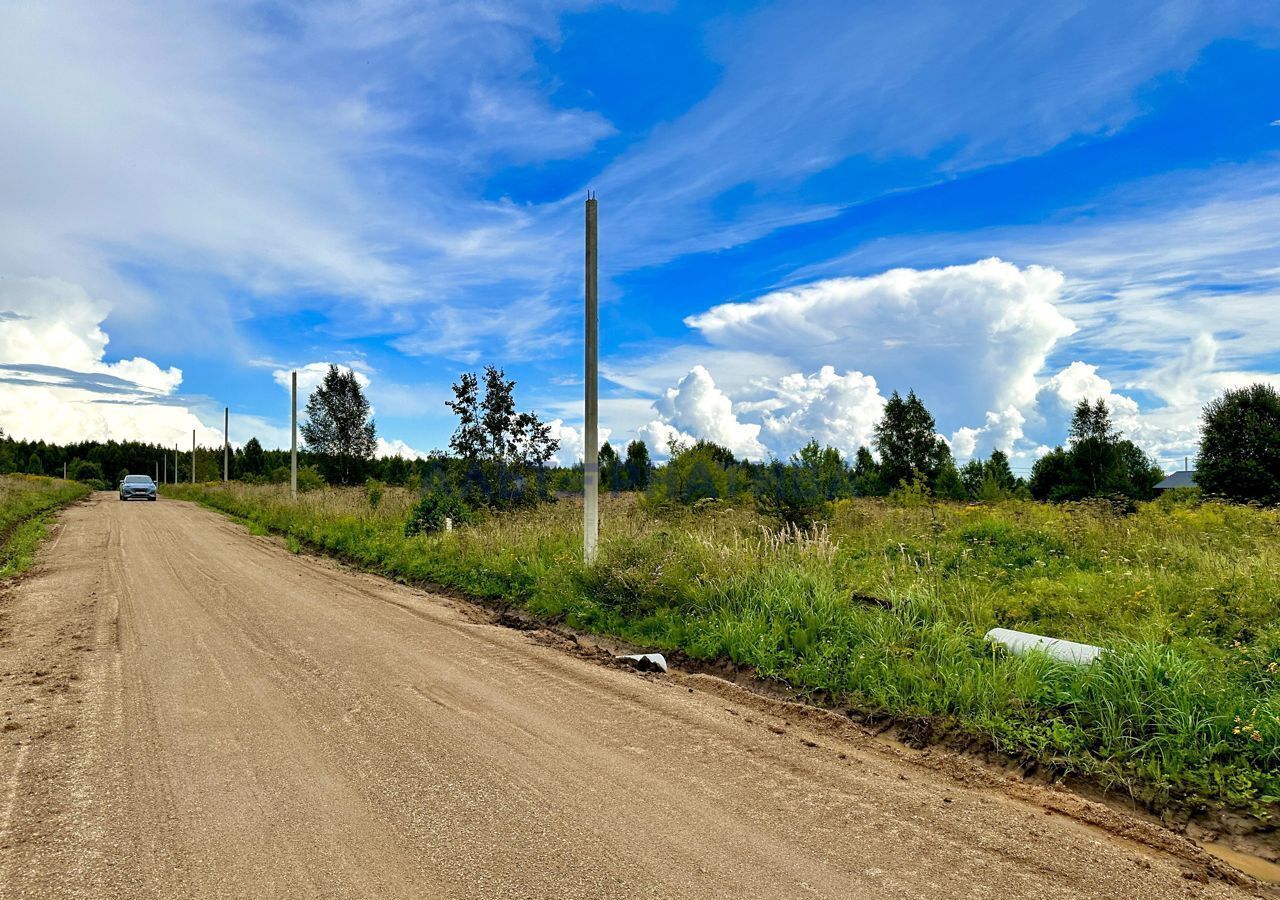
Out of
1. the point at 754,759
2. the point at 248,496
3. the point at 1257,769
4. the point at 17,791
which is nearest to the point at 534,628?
the point at 754,759

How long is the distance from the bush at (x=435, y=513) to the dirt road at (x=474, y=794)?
783 centimetres

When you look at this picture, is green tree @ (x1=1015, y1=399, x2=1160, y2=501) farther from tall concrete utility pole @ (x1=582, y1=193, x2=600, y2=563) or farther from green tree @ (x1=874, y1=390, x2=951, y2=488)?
tall concrete utility pole @ (x1=582, y1=193, x2=600, y2=563)

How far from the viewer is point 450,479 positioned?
1639 centimetres

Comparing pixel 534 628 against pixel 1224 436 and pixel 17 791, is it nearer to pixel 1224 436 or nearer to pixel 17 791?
pixel 17 791

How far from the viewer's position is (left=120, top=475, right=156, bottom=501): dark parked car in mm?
37000

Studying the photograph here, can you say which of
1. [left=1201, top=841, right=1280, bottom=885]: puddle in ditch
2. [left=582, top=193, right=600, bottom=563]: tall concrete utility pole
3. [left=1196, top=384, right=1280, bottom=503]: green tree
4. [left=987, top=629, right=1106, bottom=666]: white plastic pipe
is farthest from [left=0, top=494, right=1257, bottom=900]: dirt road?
[left=1196, top=384, right=1280, bottom=503]: green tree

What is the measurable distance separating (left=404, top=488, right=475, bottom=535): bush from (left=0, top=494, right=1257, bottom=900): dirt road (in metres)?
7.83

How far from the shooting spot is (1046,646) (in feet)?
17.2

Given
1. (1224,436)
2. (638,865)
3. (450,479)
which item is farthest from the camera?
(1224,436)

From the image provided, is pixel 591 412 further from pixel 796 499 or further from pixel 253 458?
pixel 253 458

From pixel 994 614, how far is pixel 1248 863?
11.6 ft

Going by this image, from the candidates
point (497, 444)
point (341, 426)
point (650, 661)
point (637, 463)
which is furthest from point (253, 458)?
point (650, 661)

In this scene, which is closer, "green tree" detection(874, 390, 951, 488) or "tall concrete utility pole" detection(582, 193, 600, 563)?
"tall concrete utility pole" detection(582, 193, 600, 563)

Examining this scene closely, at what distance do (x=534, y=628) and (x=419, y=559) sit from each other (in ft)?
15.3
